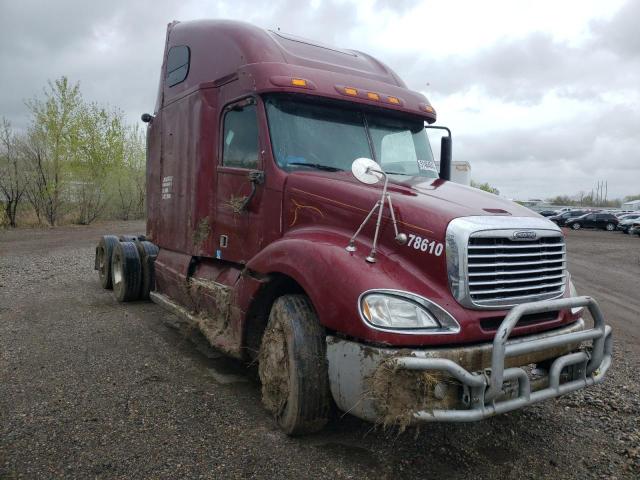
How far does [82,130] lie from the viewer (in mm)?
29750

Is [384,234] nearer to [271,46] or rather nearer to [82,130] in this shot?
[271,46]

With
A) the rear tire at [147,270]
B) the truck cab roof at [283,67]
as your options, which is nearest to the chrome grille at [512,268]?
the truck cab roof at [283,67]

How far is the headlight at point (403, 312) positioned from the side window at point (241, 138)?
2.05 metres

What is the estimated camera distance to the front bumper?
114 inches

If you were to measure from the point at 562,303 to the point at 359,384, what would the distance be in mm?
1415

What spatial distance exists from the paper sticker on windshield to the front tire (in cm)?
204

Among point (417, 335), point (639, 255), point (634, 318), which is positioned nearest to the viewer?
point (417, 335)

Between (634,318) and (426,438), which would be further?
(634,318)

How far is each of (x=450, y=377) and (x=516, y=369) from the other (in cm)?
45

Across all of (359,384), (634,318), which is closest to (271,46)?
(359,384)

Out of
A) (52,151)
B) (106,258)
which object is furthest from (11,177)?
(106,258)

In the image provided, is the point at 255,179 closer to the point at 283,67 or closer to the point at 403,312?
the point at 283,67

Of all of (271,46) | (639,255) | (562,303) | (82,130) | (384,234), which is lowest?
(639,255)

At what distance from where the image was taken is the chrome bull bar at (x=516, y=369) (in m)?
2.88
